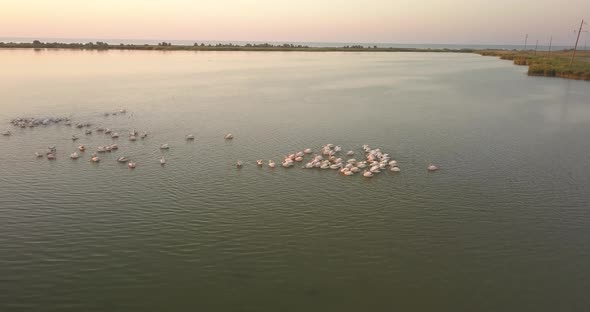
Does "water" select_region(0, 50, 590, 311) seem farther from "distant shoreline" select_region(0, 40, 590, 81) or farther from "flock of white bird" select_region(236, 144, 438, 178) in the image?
"distant shoreline" select_region(0, 40, 590, 81)

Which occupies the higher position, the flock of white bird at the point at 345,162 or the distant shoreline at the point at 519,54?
the distant shoreline at the point at 519,54

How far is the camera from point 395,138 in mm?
30516

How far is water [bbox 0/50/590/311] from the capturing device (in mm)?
12609

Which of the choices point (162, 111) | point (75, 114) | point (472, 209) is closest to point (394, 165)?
point (472, 209)

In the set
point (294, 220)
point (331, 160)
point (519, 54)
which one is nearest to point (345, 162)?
point (331, 160)

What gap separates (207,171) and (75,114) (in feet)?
68.3

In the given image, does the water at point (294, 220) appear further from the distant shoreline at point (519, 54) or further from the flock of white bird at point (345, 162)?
the distant shoreline at point (519, 54)

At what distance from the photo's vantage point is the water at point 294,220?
12609 millimetres

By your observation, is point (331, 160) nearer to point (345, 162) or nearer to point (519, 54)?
point (345, 162)

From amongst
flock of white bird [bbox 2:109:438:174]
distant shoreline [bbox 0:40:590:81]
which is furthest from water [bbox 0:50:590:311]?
distant shoreline [bbox 0:40:590:81]

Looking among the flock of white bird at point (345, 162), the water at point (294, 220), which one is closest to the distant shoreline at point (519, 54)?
the water at point (294, 220)

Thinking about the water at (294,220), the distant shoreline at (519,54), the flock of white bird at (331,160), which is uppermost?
the distant shoreline at (519,54)

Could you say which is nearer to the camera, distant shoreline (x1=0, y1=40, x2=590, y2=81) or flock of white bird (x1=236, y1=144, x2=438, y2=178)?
flock of white bird (x1=236, y1=144, x2=438, y2=178)

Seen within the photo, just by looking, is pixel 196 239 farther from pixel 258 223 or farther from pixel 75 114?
pixel 75 114
